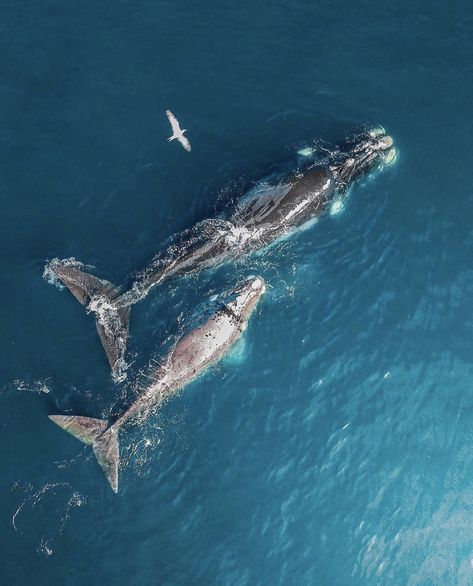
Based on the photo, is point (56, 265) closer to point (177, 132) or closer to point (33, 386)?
point (33, 386)

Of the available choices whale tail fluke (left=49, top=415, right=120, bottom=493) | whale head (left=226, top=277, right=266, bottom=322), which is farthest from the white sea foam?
whale head (left=226, top=277, right=266, bottom=322)

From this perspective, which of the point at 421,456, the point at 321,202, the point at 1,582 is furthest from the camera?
the point at 321,202

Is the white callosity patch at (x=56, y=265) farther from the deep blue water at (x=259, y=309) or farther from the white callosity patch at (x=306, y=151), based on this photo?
the white callosity patch at (x=306, y=151)

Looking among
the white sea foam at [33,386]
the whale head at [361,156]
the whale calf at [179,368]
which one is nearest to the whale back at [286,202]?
the whale head at [361,156]

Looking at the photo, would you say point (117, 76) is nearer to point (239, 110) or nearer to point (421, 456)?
point (239, 110)

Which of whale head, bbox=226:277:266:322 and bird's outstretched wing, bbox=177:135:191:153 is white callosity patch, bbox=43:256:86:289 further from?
bird's outstretched wing, bbox=177:135:191:153

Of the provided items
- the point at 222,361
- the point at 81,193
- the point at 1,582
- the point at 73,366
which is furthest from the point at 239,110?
the point at 1,582
